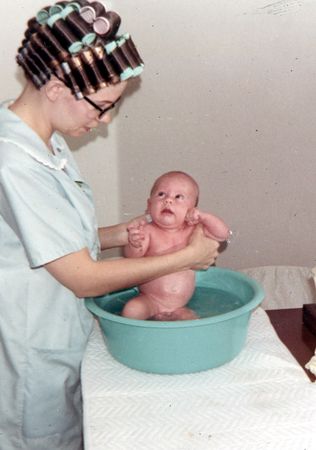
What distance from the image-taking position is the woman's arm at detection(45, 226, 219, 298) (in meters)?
1.18

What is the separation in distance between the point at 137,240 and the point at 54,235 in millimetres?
327

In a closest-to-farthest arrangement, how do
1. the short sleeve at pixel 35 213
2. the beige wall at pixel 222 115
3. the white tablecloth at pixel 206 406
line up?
the white tablecloth at pixel 206 406 → the short sleeve at pixel 35 213 → the beige wall at pixel 222 115

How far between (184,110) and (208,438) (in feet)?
4.44

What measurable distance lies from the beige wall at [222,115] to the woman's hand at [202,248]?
0.82 m

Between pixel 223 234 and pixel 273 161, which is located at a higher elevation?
pixel 223 234


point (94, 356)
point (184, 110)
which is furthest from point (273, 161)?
point (94, 356)

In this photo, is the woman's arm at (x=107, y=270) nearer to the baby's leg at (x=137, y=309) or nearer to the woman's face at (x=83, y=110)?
the baby's leg at (x=137, y=309)

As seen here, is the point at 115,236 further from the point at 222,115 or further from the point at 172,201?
the point at 222,115

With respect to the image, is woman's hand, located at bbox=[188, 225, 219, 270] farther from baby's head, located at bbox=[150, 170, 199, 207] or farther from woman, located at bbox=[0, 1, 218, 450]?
baby's head, located at bbox=[150, 170, 199, 207]

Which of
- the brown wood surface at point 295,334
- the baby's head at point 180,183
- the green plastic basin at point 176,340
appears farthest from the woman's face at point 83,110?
the brown wood surface at point 295,334

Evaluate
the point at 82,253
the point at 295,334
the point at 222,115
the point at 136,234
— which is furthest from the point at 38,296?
the point at 222,115

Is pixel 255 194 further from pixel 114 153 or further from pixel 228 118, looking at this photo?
pixel 114 153

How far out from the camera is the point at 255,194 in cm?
225

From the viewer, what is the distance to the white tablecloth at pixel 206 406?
100cm
